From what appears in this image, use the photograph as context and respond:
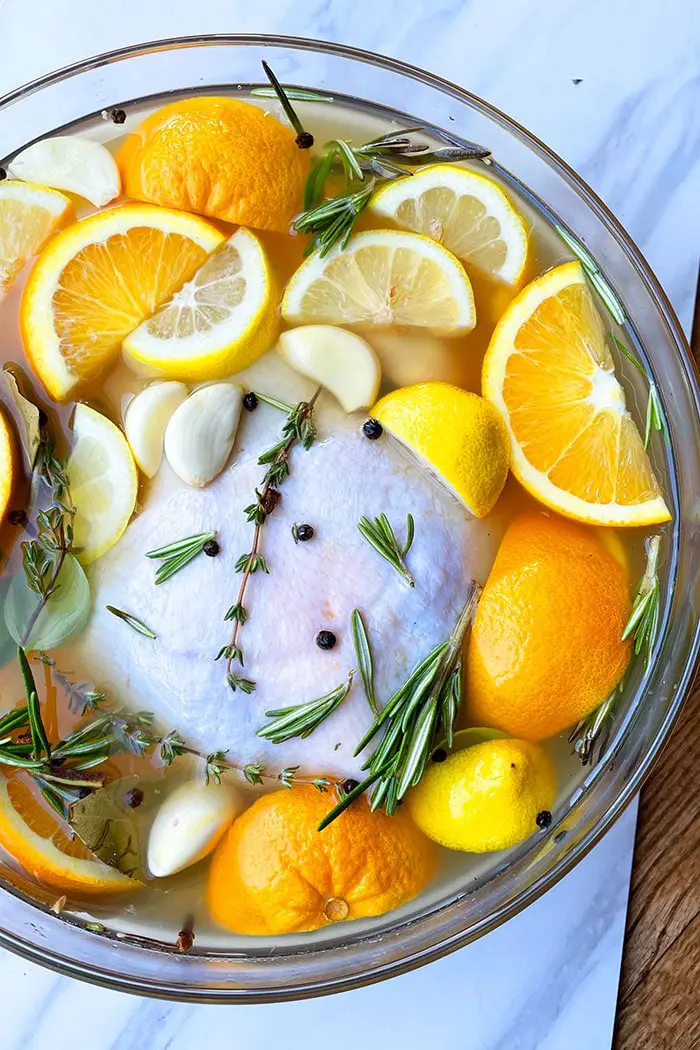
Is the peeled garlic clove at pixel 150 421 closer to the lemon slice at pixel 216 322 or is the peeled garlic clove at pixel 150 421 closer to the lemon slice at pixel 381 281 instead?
the lemon slice at pixel 216 322

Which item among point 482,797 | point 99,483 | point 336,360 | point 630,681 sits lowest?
point 482,797

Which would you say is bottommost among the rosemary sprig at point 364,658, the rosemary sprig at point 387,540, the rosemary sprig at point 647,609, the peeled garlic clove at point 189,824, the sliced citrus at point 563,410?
the peeled garlic clove at point 189,824

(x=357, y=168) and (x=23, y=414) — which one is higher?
(x=357, y=168)

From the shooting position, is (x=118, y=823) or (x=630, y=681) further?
(x=630, y=681)

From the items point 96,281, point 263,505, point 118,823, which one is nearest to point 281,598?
point 263,505

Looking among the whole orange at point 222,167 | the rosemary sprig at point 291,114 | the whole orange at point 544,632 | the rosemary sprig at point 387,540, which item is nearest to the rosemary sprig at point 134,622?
the rosemary sprig at point 387,540

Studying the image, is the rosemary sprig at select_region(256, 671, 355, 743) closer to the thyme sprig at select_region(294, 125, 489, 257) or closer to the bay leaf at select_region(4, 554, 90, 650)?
the bay leaf at select_region(4, 554, 90, 650)

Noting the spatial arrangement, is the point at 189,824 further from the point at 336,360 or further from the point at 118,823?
the point at 336,360
